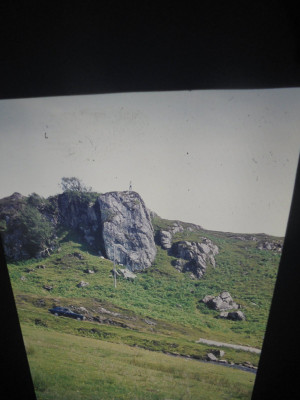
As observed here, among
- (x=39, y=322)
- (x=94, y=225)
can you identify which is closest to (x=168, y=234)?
(x=94, y=225)

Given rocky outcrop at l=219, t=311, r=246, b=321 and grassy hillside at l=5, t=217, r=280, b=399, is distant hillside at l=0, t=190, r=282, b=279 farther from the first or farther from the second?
rocky outcrop at l=219, t=311, r=246, b=321

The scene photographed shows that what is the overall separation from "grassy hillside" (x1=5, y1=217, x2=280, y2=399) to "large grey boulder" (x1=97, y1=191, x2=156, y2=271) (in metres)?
0.63

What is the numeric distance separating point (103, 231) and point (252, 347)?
9.24m

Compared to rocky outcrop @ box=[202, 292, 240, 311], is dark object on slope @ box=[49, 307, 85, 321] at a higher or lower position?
lower

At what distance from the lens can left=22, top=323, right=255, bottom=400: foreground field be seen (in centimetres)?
814

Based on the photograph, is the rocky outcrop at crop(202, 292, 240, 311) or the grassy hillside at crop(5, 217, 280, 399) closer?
the grassy hillside at crop(5, 217, 280, 399)

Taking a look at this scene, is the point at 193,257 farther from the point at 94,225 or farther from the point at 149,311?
the point at 94,225

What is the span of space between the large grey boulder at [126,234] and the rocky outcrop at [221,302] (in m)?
3.60

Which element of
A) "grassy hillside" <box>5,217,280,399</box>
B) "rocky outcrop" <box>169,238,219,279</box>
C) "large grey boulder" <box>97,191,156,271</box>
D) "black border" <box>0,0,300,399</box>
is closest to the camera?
"black border" <box>0,0,300,399</box>

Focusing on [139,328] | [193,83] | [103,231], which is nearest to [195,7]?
[193,83]

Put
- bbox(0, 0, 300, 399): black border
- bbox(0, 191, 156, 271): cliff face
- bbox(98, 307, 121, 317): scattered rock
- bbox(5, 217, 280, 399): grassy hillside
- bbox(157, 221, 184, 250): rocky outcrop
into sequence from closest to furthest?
1. bbox(0, 0, 300, 399): black border
2. bbox(5, 217, 280, 399): grassy hillside
3. bbox(157, 221, 184, 250): rocky outcrop
4. bbox(98, 307, 121, 317): scattered rock
5. bbox(0, 191, 156, 271): cliff face

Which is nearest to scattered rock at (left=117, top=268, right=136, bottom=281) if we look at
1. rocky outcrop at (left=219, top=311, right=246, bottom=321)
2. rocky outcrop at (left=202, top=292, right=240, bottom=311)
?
rocky outcrop at (left=202, top=292, right=240, bottom=311)

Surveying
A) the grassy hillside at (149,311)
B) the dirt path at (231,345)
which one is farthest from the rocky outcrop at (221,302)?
the dirt path at (231,345)

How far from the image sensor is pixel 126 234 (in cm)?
1549
